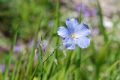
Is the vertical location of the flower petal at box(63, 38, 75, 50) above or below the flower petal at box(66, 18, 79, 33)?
below

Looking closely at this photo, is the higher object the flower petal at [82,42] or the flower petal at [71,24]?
the flower petal at [71,24]

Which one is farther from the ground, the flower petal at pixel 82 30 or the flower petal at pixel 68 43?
Result: the flower petal at pixel 82 30

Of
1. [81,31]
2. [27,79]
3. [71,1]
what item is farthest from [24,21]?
[81,31]

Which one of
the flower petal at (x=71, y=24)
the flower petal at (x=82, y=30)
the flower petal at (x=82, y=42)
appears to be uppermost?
the flower petal at (x=71, y=24)

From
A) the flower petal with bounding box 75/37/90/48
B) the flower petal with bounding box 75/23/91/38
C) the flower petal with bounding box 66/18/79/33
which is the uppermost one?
the flower petal with bounding box 66/18/79/33
